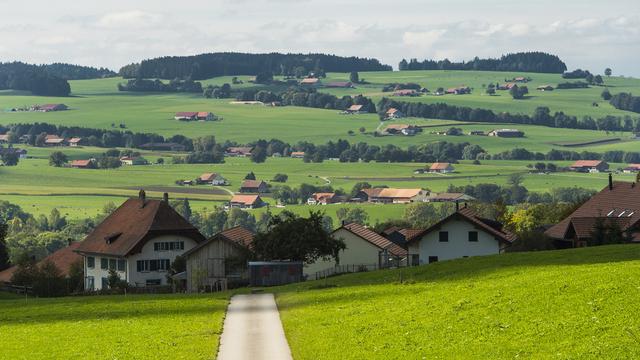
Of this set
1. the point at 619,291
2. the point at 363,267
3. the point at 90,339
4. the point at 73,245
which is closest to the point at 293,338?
the point at 90,339

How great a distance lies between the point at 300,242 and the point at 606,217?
24300 millimetres

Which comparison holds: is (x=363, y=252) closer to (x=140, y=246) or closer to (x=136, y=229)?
(x=140, y=246)

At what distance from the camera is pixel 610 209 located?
110812mm

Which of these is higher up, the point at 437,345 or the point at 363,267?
the point at 437,345

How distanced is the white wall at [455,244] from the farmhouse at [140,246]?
24.5m

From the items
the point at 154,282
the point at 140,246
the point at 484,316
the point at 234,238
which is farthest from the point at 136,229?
the point at 484,316

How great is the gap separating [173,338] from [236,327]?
527 centimetres

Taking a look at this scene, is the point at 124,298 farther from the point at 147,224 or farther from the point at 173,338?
the point at 147,224

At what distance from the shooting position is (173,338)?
4744cm

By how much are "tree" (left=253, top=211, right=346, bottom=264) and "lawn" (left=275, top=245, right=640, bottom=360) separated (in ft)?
121

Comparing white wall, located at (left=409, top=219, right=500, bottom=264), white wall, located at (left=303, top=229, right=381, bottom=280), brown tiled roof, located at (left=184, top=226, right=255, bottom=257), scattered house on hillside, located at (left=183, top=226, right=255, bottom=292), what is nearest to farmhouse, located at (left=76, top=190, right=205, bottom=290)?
brown tiled roof, located at (left=184, top=226, right=255, bottom=257)

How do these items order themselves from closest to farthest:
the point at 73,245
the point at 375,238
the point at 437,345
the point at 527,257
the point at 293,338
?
the point at 437,345, the point at 293,338, the point at 527,257, the point at 375,238, the point at 73,245

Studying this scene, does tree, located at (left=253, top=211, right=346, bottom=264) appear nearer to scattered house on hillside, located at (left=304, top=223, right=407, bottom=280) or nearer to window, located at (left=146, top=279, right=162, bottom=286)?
scattered house on hillside, located at (left=304, top=223, right=407, bottom=280)

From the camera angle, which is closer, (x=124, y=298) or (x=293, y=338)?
(x=293, y=338)
